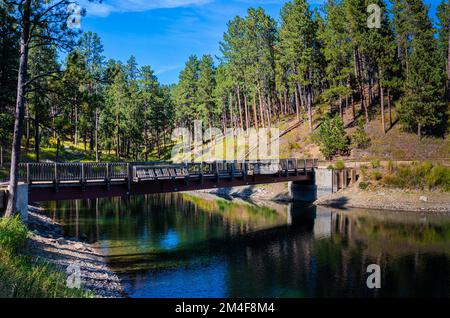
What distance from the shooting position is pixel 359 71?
66.8m

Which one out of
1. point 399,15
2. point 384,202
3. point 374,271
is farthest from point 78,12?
point 399,15

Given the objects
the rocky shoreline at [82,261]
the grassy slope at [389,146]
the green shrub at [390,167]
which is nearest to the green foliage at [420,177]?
the green shrub at [390,167]

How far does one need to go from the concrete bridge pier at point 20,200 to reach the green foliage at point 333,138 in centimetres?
3982

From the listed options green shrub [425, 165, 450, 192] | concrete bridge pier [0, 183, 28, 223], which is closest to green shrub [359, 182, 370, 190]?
green shrub [425, 165, 450, 192]

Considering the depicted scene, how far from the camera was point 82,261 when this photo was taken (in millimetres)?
21203

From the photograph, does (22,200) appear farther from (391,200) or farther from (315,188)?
(391,200)

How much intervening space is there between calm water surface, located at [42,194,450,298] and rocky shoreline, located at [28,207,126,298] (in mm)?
920

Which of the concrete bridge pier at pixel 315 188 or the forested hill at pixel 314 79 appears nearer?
the concrete bridge pier at pixel 315 188

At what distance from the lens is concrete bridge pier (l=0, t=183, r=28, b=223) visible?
2130 centimetres

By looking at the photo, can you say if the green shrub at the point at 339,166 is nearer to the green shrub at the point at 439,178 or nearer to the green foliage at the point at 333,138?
the green foliage at the point at 333,138

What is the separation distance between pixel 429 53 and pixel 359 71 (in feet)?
42.6

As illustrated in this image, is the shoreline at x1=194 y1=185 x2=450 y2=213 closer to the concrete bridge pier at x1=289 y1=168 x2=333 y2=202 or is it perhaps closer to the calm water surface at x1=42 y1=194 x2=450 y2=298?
the concrete bridge pier at x1=289 y1=168 x2=333 y2=202

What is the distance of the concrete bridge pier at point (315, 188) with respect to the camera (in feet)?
165
